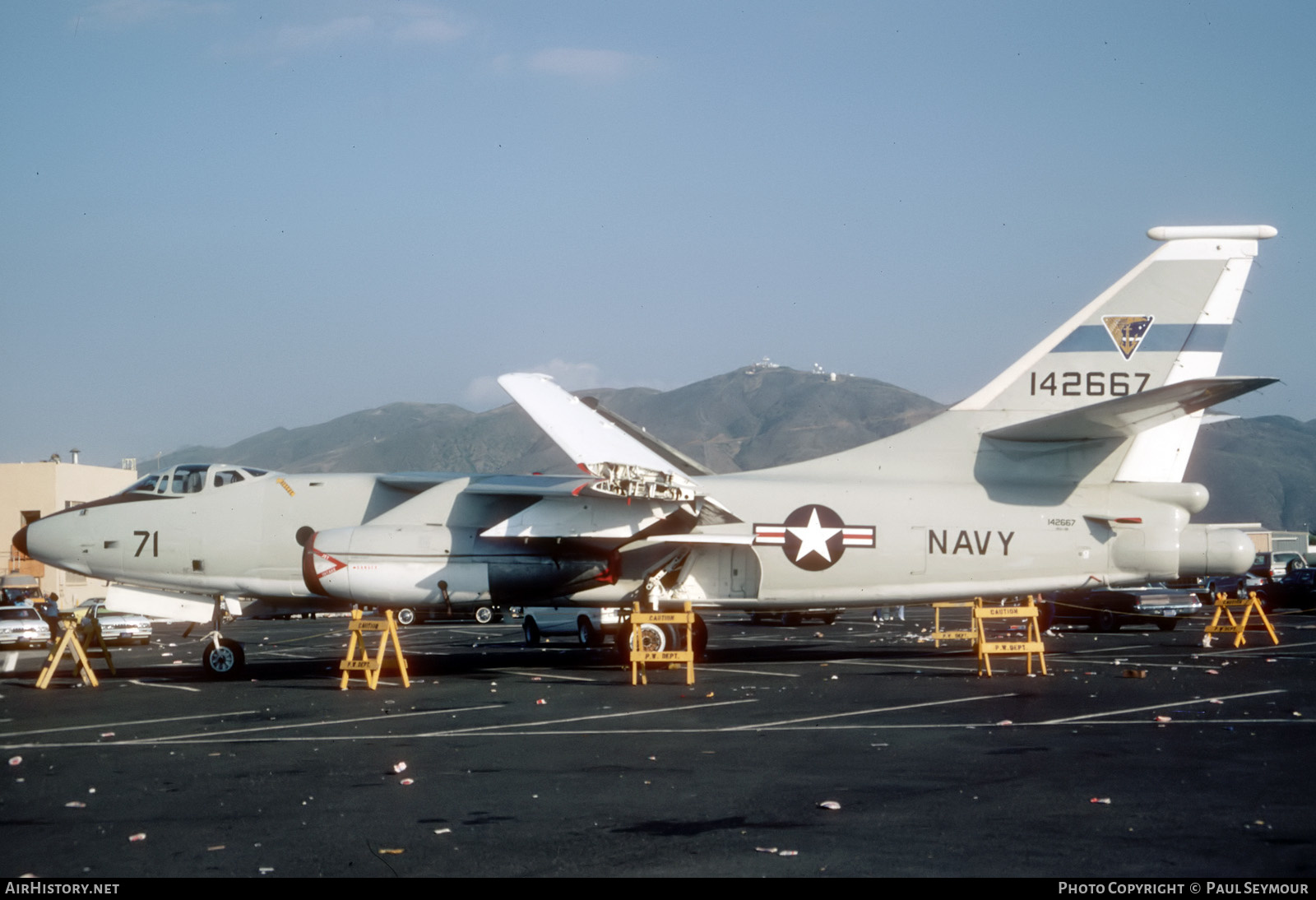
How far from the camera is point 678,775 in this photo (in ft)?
32.4

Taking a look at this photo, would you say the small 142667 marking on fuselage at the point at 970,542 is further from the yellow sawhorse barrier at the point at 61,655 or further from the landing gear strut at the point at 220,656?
the yellow sawhorse barrier at the point at 61,655

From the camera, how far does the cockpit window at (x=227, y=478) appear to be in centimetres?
2075

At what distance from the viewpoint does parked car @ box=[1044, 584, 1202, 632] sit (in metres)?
31.5

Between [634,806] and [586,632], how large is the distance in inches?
780

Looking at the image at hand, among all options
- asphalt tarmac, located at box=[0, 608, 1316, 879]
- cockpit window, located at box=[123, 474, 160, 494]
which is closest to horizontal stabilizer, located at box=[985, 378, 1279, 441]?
asphalt tarmac, located at box=[0, 608, 1316, 879]

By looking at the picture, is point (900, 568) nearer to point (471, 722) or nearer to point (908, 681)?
point (908, 681)

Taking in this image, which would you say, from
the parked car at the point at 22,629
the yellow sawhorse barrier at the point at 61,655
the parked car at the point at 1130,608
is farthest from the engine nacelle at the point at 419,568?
the parked car at the point at 1130,608

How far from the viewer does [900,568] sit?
1998 centimetres

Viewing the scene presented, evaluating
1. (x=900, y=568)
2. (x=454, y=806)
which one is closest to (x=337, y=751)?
(x=454, y=806)

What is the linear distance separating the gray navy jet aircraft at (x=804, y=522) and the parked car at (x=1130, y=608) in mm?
11958

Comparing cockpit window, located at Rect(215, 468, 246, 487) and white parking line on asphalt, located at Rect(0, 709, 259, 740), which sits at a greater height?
cockpit window, located at Rect(215, 468, 246, 487)

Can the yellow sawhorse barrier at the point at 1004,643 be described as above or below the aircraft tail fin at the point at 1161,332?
below

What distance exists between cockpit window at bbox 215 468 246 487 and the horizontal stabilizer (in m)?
13.6

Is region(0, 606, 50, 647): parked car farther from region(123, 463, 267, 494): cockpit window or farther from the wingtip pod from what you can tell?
the wingtip pod
